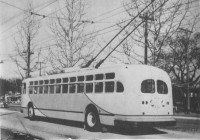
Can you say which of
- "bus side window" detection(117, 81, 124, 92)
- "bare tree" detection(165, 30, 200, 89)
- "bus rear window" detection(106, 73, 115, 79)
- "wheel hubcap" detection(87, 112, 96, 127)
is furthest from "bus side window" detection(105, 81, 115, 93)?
"bare tree" detection(165, 30, 200, 89)

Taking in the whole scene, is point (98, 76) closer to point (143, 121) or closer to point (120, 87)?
point (120, 87)

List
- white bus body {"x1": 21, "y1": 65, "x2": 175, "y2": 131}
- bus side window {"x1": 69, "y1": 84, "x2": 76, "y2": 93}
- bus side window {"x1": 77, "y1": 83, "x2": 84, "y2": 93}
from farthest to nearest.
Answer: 1. bus side window {"x1": 69, "y1": 84, "x2": 76, "y2": 93}
2. bus side window {"x1": 77, "y1": 83, "x2": 84, "y2": 93}
3. white bus body {"x1": 21, "y1": 65, "x2": 175, "y2": 131}

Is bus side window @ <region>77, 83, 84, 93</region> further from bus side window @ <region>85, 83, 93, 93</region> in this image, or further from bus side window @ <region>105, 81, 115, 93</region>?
bus side window @ <region>105, 81, 115, 93</region>

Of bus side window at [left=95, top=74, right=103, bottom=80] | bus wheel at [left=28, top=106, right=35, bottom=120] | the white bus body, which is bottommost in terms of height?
bus wheel at [left=28, top=106, right=35, bottom=120]

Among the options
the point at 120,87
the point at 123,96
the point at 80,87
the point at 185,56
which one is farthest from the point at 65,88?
the point at 185,56

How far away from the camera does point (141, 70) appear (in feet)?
38.9

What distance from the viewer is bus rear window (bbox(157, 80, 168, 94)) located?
40.1 feet

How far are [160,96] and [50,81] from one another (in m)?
6.91

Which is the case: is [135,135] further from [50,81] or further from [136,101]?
[50,81]

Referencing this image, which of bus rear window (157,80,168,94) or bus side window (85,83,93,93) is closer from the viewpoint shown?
bus rear window (157,80,168,94)

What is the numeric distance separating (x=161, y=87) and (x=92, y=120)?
309 centimetres

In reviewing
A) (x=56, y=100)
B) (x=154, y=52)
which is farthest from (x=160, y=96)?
(x=154, y=52)

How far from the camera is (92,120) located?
1302 cm

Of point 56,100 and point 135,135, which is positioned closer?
point 135,135
